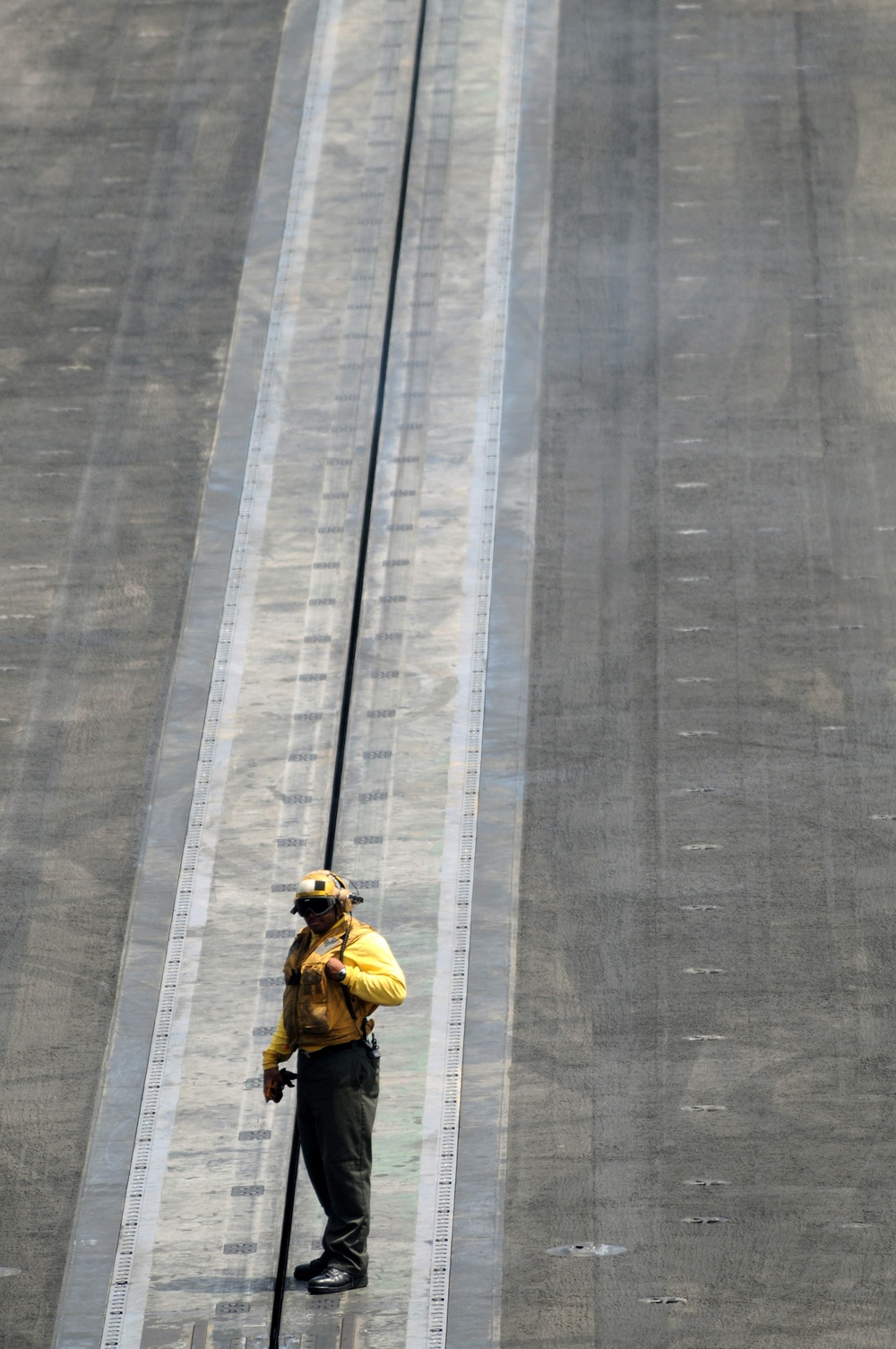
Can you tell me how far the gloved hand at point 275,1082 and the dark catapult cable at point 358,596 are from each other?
125 millimetres

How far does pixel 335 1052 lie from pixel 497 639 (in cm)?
329

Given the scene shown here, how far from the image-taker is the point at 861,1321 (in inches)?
275

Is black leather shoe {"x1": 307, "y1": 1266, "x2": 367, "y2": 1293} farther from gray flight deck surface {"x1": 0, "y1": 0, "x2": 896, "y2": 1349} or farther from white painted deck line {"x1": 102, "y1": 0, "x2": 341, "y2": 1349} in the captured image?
white painted deck line {"x1": 102, "y1": 0, "x2": 341, "y2": 1349}

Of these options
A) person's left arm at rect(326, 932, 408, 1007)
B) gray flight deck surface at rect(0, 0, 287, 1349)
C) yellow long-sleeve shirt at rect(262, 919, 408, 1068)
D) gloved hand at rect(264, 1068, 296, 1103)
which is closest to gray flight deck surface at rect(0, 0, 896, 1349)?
gray flight deck surface at rect(0, 0, 287, 1349)

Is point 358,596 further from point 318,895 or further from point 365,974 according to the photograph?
point 365,974

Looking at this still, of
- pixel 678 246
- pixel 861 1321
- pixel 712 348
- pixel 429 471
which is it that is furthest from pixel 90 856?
pixel 678 246

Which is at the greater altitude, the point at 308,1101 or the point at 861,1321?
the point at 308,1101

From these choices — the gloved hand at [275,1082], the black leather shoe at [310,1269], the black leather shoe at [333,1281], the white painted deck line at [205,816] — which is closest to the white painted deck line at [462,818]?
the black leather shoe at [333,1281]

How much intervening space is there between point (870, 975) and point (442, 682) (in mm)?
2687

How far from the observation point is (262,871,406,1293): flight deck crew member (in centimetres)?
674

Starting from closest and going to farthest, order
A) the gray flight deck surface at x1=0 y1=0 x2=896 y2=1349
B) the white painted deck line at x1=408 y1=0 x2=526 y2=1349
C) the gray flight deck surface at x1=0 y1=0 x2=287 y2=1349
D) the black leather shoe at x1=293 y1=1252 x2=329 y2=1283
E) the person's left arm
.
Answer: the person's left arm, the black leather shoe at x1=293 y1=1252 x2=329 y2=1283, the white painted deck line at x1=408 y1=0 x2=526 y2=1349, the gray flight deck surface at x1=0 y1=0 x2=896 y2=1349, the gray flight deck surface at x1=0 y1=0 x2=287 y2=1349

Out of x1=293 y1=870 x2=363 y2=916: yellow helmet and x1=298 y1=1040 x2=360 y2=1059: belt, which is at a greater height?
x1=293 y1=870 x2=363 y2=916: yellow helmet

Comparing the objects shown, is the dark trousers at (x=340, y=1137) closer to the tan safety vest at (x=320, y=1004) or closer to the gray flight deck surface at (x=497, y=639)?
the tan safety vest at (x=320, y=1004)

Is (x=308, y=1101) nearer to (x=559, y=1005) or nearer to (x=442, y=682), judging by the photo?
(x=559, y=1005)
